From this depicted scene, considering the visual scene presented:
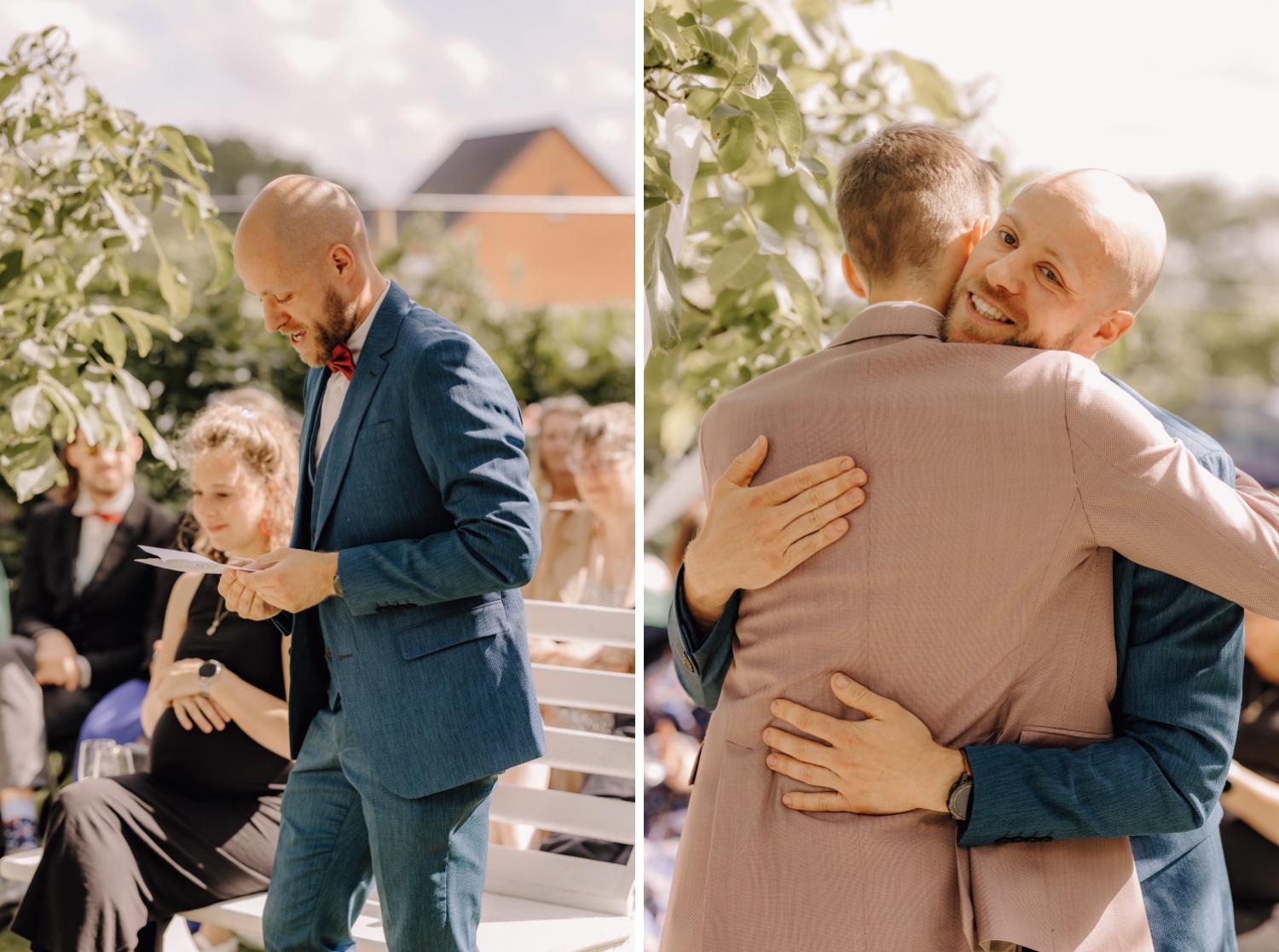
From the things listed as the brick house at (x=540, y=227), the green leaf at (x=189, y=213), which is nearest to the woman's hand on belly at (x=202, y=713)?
the green leaf at (x=189, y=213)

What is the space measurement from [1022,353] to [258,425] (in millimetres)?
2123

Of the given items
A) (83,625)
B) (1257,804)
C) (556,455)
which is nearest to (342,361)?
(1257,804)

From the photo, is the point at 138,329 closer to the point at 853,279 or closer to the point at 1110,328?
the point at 853,279

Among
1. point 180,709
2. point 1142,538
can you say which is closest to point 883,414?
point 1142,538

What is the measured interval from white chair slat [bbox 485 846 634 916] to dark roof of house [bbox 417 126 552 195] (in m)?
18.6

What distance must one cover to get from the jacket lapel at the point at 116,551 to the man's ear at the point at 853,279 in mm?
3343

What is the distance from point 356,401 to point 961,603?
106cm

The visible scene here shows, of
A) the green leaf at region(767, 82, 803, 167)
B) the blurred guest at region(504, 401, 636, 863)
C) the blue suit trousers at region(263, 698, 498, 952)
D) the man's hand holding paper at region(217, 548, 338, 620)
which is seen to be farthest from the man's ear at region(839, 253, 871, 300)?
the blurred guest at region(504, 401, 636, 863)

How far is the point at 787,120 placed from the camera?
5.31 feet

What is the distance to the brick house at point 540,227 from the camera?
14031 mm

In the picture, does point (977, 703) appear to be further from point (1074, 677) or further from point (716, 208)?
point (716, 208)

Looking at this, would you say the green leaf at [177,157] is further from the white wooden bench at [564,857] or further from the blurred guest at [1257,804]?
the blurred guest at [1257,804]

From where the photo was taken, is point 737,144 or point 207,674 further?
point 207,674

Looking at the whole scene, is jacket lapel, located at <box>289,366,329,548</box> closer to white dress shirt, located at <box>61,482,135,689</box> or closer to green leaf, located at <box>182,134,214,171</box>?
green leaf, located at <box>182,134,214,171</box>
